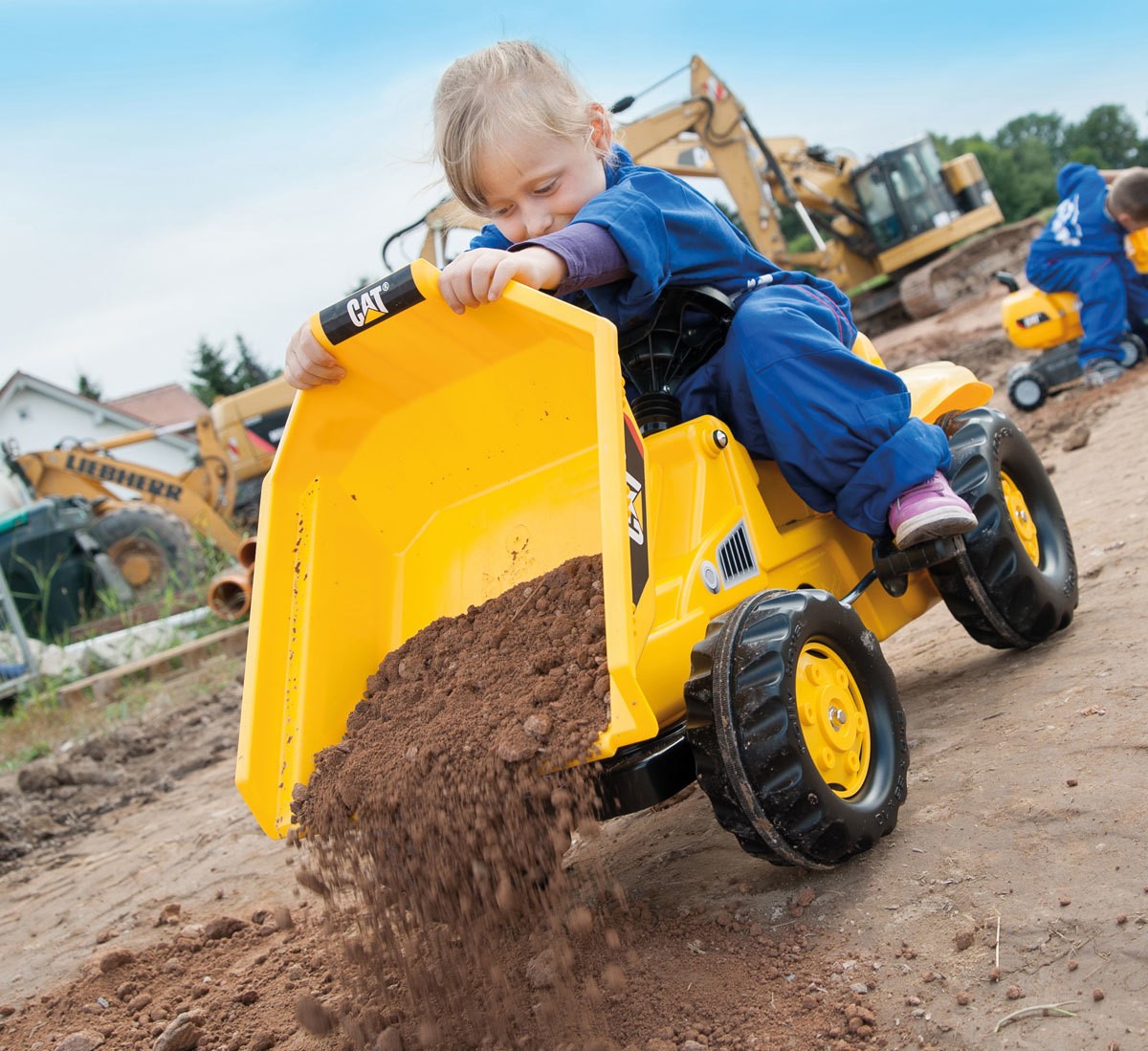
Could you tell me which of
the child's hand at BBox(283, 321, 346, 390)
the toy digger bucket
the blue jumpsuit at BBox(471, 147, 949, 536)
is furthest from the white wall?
the blue jumpsuit at BBox(471, 147, 949, 536)

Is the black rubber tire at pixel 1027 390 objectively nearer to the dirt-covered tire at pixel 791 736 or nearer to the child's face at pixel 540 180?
the child's face at pixel 540 180

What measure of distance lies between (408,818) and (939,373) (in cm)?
217

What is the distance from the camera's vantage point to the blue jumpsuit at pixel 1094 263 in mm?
7645

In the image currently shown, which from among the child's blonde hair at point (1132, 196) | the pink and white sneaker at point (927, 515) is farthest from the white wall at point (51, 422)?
the pink and white sneaker at point (927, 515)

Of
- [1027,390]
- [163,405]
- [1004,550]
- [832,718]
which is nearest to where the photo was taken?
[832,718]

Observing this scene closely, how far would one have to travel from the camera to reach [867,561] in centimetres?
294

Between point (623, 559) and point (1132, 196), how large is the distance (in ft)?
22.1

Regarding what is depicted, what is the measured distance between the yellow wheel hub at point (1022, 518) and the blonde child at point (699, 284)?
0.49 meters

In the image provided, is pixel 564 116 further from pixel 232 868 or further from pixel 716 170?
pixel 716 170

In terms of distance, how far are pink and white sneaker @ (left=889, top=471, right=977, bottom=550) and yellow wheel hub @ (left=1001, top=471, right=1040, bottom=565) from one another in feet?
1.77

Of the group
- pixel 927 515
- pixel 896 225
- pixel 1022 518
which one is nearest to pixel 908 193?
pixel 896 225

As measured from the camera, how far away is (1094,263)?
7.71 meters

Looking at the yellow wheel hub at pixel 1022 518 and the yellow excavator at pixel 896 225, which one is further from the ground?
the yellow excavator at pixel 896 225

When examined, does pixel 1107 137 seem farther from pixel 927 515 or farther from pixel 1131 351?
pixel 927 515
